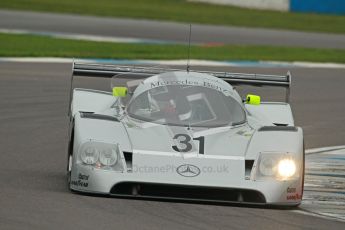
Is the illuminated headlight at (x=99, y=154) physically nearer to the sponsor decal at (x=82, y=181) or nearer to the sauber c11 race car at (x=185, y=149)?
the sauber c11 race car at (x=185, y=149)

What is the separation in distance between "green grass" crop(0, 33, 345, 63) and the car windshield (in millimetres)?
11755

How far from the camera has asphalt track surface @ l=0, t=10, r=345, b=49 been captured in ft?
97.2

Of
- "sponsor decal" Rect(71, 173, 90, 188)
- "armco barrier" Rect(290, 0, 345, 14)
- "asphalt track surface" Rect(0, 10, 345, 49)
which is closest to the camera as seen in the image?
"sponsor decal" Rect(71, 173, 90, 188)

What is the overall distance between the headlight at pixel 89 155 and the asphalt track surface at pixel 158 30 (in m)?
19.2

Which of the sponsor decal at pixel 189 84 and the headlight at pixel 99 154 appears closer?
the headlight at pixel 99 154

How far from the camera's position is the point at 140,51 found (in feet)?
83.4

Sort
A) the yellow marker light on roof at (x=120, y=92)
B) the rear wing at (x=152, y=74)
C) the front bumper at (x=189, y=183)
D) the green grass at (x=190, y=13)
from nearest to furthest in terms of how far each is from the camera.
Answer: the front bumper at (x=189, y=183) → the yellow marker light on roof at (x=120, y=92) → the rear wing at (x=152, y=74) → the green grass at (x=190, y=13)

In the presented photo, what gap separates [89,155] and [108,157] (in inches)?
6.5

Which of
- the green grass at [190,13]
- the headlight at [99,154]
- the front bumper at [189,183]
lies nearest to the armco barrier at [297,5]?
the green grass at [190,13]

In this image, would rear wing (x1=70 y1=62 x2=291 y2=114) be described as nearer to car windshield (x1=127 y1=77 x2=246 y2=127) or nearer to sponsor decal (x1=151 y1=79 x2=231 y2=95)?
sponsor decal (x1=151 y1=79 x2=231 y2=95)

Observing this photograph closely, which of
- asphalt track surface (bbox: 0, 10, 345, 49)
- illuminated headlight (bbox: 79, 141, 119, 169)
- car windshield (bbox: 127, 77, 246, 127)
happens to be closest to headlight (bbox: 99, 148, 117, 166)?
illuminated headlight (bbox: 79, 141, 119, 169)

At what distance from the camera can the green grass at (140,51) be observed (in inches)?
934

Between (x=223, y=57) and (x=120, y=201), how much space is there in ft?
49.6

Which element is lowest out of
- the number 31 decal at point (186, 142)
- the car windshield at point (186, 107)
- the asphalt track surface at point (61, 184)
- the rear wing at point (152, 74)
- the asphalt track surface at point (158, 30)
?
the asphalt track surface at point (61, 184)
